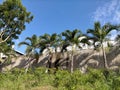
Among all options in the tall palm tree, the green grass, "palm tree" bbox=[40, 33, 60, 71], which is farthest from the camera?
"palm tree" bbox=[40, 33, 60, 71]

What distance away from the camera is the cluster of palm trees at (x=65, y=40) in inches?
981

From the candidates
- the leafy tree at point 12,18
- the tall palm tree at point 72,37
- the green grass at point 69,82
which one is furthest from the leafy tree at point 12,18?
the green grass at point 69,82

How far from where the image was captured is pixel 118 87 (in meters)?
8.62

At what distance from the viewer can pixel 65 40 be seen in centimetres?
2806

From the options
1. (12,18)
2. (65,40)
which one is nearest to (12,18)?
(12,18)

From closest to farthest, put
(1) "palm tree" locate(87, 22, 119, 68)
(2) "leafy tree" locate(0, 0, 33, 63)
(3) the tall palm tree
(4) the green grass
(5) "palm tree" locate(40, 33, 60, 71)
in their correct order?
(4) the green grass
(2) "leafy tree" locate(0, 0, 33, 63)
(1) "palm tree" locate(87, 22, 119, 68)
(3) the tall palm tree
(5) "palm tree" locate(40, 33, 60, 71)

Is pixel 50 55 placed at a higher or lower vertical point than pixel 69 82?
higher

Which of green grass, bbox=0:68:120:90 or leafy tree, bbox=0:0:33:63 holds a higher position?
leafy tree, bbox=0:0:33:63

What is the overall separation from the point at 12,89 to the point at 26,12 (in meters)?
14.2

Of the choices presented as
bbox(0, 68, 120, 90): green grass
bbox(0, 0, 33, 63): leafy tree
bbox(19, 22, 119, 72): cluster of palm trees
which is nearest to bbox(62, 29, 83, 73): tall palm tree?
bbox(19, 22, 119, 72): cluster of palm trees

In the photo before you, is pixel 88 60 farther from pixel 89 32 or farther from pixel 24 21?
pixel 24 21

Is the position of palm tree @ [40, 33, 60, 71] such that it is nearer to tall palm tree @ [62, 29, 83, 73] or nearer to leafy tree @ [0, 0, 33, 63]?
tall palm tree @ [62, 29, 83, 73]

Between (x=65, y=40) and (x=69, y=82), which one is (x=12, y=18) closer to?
(x=65, y=40)

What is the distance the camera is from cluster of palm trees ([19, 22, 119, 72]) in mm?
24906
